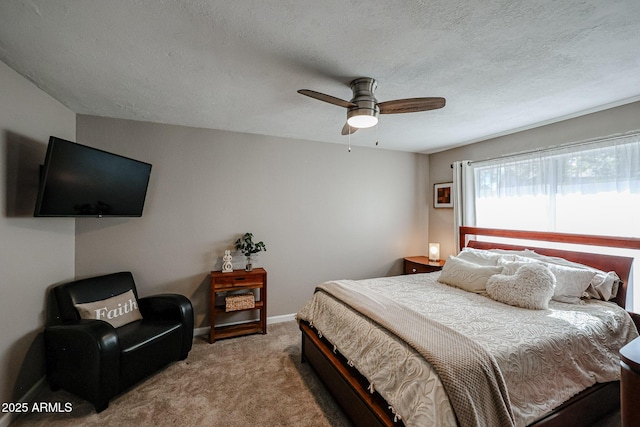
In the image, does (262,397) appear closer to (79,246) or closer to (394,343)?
(394,343)

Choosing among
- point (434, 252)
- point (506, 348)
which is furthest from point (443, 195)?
point (506, 348)

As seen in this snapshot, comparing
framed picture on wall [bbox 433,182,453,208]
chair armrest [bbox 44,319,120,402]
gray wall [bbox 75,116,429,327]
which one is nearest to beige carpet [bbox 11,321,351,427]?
chair armrest [bbox 44,319,120,402]

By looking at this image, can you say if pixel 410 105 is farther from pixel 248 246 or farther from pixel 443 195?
pixel 443 195

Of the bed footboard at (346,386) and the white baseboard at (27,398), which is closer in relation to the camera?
the bed footboard at (346,386)

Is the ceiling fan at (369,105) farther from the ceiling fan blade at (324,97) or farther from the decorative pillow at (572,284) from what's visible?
the decorative pillow at (572,284)

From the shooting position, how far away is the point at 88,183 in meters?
2.30

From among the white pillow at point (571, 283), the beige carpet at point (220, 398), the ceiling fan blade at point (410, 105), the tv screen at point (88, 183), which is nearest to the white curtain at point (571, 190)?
the white pillow at point (571, 283)

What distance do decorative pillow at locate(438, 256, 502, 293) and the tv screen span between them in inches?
135

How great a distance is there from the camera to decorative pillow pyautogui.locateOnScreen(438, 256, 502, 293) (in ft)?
8.55

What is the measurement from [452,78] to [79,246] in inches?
154

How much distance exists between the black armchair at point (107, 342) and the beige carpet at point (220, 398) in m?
0.11

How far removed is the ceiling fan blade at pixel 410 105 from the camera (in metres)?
1.91

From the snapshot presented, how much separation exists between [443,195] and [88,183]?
4.52 meters

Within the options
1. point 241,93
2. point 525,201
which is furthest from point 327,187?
point 525,201
